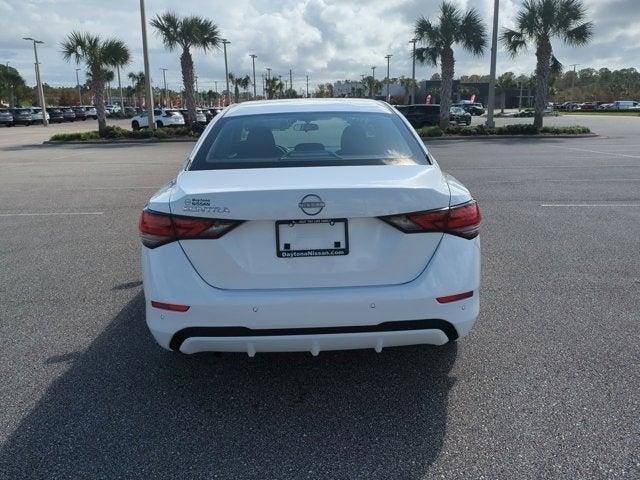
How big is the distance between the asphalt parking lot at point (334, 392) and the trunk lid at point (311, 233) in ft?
2.56

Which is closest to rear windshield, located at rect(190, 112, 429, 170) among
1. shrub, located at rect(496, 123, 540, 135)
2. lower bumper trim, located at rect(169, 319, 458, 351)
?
lower bumper trim, located at rect(169, 319, 458, 351)

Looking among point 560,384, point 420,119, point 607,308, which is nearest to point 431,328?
point 560,384

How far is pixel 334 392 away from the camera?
11.0ft

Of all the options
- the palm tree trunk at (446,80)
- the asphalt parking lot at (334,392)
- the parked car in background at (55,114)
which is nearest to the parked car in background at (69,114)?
the parked car in background at (55,114)

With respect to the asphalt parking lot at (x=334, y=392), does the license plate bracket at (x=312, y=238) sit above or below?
above

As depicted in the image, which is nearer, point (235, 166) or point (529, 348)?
point (235, 166)

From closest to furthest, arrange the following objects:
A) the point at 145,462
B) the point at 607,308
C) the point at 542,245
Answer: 1. the point at 145,462
2. the point at 607,308
3. the point at 542,245

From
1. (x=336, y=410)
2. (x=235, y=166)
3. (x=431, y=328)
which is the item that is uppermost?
(x=235, y=166)

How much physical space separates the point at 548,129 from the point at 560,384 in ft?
90.8

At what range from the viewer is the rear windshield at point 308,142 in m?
3.47

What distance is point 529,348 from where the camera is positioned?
12.6ft

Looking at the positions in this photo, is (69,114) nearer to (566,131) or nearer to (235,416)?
(566,131)

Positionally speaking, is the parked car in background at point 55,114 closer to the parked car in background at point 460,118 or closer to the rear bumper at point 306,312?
the parked car in background at point 460,118

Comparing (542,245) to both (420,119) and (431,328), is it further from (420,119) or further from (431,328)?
(420,119)
